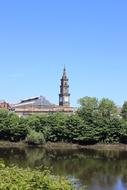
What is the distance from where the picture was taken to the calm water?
47969 millimetres

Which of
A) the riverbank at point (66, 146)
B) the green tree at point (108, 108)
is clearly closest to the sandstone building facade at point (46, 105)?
the green tree at point (108, 108)

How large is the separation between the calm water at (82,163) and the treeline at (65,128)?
9138mm

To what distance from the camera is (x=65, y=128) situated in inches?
3551

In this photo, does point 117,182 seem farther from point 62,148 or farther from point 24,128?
point 24,128

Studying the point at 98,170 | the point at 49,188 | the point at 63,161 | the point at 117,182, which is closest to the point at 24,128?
the point at 63,161

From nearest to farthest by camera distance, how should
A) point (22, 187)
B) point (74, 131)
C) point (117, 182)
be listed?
point (22, 187) → point (117, 182) → point (74, 131)

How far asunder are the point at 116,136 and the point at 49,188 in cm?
6919

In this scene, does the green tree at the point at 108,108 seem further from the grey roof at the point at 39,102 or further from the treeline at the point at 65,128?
the grey roof at the point at 39,102

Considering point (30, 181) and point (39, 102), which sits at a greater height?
point (39, 102)

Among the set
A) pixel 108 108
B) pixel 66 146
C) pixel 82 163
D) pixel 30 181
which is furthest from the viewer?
pixel 108 108

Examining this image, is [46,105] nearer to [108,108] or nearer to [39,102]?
[39,102]

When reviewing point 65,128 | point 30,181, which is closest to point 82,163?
point 65,128

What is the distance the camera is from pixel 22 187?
2012 centimetres

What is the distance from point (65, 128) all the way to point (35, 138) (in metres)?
7.17
